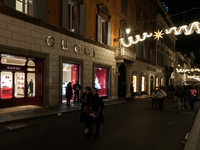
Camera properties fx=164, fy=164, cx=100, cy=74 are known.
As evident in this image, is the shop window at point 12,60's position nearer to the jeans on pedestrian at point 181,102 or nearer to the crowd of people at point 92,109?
the crowd of people at point 92,109

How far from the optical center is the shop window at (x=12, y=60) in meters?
9.65

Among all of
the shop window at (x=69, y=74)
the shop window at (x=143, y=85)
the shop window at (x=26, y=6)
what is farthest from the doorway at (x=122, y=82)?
the shop window at (x=26, y=6)

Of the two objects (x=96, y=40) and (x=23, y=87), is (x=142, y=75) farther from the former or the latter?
(x=23, y=87)

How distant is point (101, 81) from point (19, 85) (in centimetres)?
837

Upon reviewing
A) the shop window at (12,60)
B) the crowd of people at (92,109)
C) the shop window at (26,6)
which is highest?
the shop window at (26,6)

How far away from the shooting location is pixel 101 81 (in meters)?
17.1

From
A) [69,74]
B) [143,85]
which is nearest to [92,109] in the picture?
[69,74]

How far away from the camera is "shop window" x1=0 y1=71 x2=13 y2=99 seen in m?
9.86

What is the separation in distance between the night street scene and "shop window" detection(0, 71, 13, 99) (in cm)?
6

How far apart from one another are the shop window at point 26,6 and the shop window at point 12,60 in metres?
2.79

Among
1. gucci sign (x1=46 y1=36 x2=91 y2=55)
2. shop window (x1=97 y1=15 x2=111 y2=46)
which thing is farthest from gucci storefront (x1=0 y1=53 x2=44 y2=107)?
shop window (x1=97 y1=15 x2=111 y2=46)

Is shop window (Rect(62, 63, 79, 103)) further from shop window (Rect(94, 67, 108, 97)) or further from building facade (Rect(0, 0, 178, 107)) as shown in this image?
shop window (Rect(94, 67, 108, 97))

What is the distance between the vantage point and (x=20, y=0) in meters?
9.64

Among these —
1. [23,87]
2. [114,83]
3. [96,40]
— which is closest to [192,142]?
[23,87]
